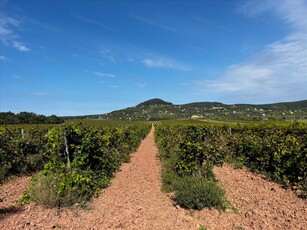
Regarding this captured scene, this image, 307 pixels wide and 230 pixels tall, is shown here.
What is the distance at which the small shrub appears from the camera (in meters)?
5.91

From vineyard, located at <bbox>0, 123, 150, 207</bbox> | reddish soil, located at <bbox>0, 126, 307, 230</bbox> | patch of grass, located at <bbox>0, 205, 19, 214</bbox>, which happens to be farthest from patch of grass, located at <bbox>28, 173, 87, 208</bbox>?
patch of grass, located at <bbox>0, 205, 19, 214</bbox>

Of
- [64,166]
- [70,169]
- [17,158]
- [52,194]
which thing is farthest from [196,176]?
[17,158]

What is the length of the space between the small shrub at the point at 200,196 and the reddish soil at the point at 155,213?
19 centimetres

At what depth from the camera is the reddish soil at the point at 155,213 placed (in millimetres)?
5094

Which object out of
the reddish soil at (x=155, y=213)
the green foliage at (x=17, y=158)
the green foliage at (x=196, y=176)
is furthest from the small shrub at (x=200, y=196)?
the green foliage at (x=17, y=158)

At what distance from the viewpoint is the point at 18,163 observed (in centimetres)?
998

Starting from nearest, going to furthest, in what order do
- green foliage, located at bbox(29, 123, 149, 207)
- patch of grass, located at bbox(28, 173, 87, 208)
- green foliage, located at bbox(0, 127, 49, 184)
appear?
patch of grass, located at bbox(28, 173, 87, 208)
green foliage, located at bbox(29, 123, 149, 207)
green foliage, located at bbox(0, 127, 49, 184)

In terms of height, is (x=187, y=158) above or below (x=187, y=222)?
above

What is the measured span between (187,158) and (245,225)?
11.1 feet

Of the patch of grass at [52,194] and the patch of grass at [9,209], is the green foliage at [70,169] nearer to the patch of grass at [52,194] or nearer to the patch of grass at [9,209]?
the patch of grass at [52,194]

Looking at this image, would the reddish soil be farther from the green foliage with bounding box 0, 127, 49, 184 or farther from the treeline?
the treeline

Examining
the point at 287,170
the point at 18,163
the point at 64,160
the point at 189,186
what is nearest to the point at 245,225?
the point at 189,186

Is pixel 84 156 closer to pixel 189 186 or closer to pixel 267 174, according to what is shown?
pixel 189 186

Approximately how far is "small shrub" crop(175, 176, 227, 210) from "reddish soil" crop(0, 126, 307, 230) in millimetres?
191
